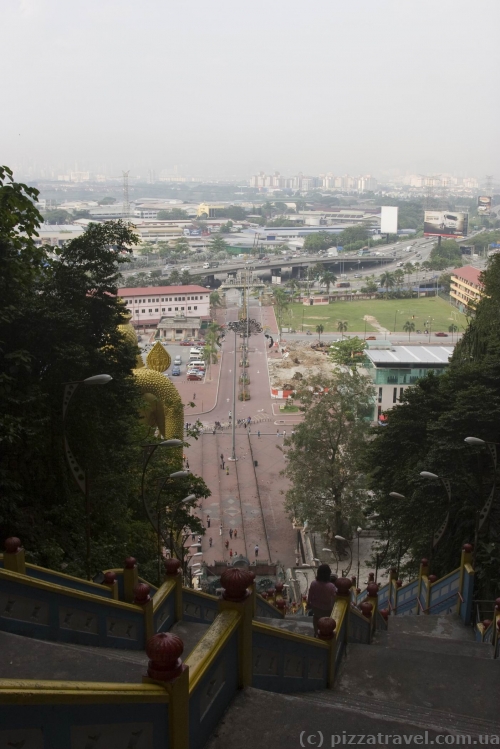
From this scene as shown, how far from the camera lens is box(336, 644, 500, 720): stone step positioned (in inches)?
196

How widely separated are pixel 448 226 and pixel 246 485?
9018 cm

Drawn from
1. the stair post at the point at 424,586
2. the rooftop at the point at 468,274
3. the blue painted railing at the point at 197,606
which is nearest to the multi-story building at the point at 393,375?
the stair post at the point at 424,586

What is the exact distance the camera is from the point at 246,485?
2591cm

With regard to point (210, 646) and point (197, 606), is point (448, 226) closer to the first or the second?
point (197, 606)

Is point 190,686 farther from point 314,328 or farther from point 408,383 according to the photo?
point 314,328

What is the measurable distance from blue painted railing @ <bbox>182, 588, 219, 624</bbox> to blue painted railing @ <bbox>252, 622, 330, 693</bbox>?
4.68 feet

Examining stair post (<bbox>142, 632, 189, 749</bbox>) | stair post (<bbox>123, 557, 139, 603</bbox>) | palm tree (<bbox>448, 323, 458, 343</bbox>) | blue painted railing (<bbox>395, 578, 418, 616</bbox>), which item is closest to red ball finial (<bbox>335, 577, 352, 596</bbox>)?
stair post (<bbox>123, 557, 139, 603</bbox>)

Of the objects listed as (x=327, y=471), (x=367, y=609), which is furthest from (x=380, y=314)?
(x=367, y=609)

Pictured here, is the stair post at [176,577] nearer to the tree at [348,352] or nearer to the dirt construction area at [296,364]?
the dirt construction area at [296,364]

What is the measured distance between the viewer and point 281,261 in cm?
8362

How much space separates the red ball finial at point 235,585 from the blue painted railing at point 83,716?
2.81 ft

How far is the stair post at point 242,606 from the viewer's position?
3660mm

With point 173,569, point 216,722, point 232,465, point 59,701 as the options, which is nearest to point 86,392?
point 173,569

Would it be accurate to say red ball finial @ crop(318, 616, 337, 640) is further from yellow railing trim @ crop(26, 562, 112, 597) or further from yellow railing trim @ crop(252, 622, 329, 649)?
yellow railing trim @ crop(26, 562, 112, 597)
